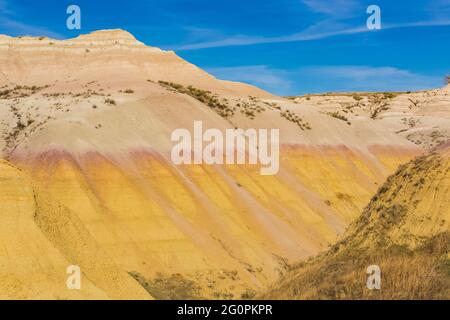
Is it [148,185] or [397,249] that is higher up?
[148,185]

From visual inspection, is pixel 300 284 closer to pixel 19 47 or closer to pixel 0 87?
pixel 0 87

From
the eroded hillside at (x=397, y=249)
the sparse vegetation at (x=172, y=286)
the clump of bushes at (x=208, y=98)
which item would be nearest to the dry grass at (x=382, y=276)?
the eroded hillside at (x=397, y=249)

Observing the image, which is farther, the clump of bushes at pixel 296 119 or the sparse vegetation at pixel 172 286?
the clump of bushes at pixel 296 119

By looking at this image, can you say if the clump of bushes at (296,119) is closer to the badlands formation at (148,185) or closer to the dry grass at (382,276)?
the badlands formation at (148,185)

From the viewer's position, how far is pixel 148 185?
128 ft

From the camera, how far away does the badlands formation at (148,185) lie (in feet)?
65.4

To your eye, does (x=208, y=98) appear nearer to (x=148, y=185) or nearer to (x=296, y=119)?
(x=296, y=119)

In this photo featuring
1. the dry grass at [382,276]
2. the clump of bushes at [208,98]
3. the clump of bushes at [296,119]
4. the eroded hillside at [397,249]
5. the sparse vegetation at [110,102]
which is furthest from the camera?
the clump of bushes at [296,119]

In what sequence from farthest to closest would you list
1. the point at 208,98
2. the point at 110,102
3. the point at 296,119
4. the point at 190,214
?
the point at 296,119
the point at 208,98
the point at 110,102
the point at 190,214

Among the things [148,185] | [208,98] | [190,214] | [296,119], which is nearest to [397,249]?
[190,214]

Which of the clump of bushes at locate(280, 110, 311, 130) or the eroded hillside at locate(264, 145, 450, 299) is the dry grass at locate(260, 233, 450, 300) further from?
the clump of bushes at locate(280, 110, 311, 130)

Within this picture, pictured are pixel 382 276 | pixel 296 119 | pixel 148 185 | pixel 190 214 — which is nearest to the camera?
pixel 382 276

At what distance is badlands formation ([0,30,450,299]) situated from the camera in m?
19.9

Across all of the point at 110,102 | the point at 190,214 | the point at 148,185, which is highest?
the point at 110,102
